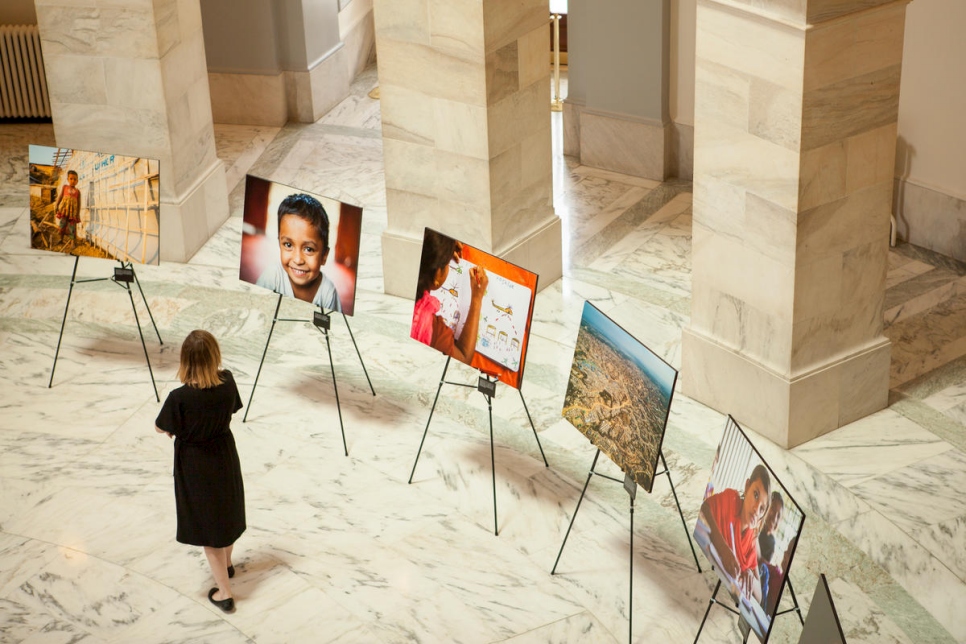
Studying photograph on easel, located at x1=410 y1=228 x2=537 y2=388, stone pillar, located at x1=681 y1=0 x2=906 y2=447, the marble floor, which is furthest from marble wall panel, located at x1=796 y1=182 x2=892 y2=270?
photograph on easel, located at x1=410 y1=228 x2=537 y2=388

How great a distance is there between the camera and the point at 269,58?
13.7m

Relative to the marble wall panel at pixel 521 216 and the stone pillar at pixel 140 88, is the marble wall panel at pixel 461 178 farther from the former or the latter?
the stone pillar at pixel 140 88

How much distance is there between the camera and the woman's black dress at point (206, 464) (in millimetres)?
6465

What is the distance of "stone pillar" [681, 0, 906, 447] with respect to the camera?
7.07 m

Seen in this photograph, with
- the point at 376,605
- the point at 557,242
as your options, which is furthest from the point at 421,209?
the point at 376,605

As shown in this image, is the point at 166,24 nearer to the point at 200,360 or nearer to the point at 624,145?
the point at 624,145

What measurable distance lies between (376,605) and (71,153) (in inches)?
163

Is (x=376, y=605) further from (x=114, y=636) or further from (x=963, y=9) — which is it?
(x=963, y=9)

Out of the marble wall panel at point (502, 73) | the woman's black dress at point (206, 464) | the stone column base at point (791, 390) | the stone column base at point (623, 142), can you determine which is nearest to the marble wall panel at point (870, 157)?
the stone column base at point (791, 390)

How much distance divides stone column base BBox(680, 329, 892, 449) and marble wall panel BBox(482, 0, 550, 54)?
248cm

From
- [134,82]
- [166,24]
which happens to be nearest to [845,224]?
[166,24]

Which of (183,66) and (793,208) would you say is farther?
(183,66)

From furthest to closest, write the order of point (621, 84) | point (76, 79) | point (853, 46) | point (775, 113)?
point (621, 84) → point (76, 79) → point (775, 113) → point (853, 46)

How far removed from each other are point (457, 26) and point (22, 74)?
688cm
